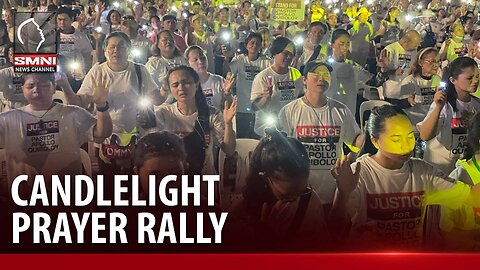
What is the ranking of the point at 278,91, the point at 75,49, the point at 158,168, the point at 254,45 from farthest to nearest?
1. the point at 254,45
2. the point at 278,91
3. the point at 75,49
4. the point at 158,168

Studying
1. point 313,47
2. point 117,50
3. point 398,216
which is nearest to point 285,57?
point 313,47

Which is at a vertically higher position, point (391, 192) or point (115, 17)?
point (115, 17)

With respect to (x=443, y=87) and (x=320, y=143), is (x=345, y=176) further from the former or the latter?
(x=443, y=87)

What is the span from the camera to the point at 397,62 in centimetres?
269

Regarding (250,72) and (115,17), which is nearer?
(115,17)

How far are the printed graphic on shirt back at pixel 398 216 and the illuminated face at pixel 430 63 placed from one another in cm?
55

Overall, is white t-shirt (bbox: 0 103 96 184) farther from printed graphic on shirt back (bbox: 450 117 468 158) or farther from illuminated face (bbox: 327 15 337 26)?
printed graphic on shirt back (bbox: 450 117 468 158)

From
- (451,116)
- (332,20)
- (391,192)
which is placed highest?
(332,20)

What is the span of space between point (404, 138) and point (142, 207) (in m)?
1.05

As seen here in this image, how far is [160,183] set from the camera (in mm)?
2334

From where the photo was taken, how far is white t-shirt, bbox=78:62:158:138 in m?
2.44

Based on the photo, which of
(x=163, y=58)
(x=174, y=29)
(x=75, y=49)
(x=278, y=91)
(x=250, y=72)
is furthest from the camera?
(x=174, y=29)

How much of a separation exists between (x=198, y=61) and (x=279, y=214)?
0.79m

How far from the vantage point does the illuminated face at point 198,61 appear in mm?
2635
